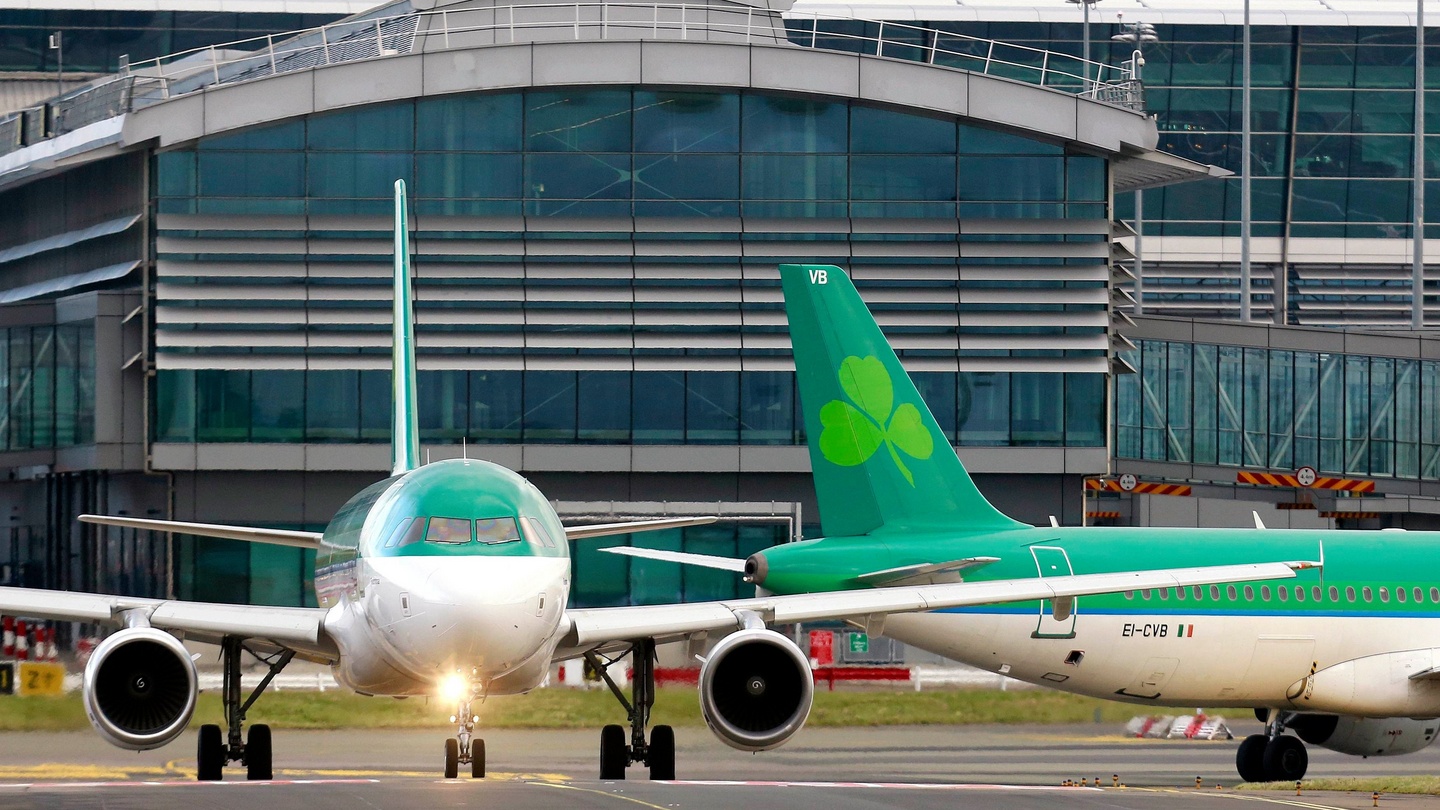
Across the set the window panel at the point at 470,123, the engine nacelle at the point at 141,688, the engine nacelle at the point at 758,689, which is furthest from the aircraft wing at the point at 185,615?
the window panel at the point at 470,123

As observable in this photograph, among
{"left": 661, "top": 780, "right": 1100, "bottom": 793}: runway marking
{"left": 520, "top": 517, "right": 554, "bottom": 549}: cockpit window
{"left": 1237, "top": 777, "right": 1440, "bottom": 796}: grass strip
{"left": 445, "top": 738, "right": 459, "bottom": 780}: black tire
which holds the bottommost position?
{"left": 1237, "top": 777, "right": 1440, "bottom": 796}: grass strip

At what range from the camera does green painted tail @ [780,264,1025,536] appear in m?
28.9

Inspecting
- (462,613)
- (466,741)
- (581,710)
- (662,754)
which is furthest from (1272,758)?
(462,613)

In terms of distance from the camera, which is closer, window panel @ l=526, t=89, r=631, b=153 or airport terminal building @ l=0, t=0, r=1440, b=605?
airport terminal building @ l=0, t=0, r=1440, b=605

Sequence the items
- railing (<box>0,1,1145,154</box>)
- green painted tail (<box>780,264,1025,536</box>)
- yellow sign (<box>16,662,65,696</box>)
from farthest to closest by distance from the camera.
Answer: railing (<box>0,1,1145,154</box>) → yellow sign (<box>16,662,65,696</box>) → green painted tail (<box>780,264,1025,536</box>)

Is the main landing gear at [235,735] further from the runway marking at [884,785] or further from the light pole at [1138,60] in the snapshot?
the light pole at [1138,60]

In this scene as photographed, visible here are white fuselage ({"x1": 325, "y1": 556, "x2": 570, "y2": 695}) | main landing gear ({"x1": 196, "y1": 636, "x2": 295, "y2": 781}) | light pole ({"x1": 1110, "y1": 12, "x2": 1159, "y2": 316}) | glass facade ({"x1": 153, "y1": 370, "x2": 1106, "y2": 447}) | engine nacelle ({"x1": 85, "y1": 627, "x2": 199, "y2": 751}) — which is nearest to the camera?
white fuselage ({"x1": 325, "y1": 556, "x2": 570, "y2": 695})

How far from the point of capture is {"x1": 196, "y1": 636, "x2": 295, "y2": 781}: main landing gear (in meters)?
22.3

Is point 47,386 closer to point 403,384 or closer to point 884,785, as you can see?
point 403,384

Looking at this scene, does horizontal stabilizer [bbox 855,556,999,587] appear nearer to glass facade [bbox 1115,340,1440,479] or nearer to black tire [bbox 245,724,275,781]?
black tire [bbox 245,724,275,781]

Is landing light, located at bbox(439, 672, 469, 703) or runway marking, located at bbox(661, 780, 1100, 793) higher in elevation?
landing light, located at bbox(439, 672, 469, 703)

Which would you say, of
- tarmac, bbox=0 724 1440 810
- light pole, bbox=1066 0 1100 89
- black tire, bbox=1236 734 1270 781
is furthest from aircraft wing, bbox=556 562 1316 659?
light pole, bbox=1066 0 1100 89

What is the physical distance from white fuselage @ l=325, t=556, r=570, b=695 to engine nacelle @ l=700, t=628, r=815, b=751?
1.92 m

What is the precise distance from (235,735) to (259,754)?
1861mm
